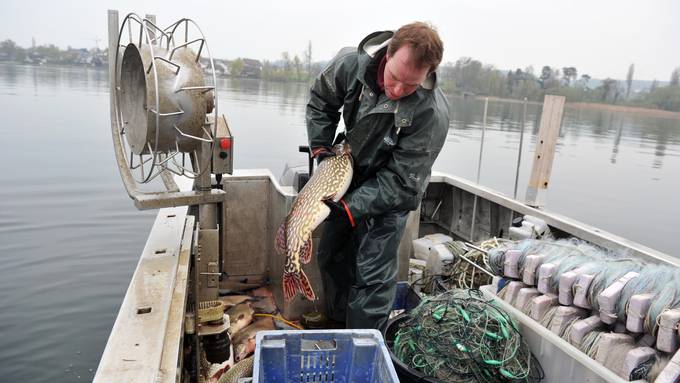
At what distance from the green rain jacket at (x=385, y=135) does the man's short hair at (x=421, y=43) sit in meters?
0.23

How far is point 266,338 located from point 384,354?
0.47 metres

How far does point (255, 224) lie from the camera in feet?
13.7

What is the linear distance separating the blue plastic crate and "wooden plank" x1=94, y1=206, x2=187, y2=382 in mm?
415

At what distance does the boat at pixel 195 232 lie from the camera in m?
1.93

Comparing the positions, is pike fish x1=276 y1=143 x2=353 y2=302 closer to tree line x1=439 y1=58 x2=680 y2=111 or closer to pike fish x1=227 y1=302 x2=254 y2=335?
pike fish x1=227 y1=302 x2=254 y2=335

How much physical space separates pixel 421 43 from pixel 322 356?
145 cm

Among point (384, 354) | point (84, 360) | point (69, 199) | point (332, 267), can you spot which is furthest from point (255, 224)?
point (69, 199)

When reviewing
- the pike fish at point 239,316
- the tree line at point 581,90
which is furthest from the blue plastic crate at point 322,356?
the tree line at point 581,90

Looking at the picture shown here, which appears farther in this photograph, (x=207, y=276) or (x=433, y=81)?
(x=207, y=276)

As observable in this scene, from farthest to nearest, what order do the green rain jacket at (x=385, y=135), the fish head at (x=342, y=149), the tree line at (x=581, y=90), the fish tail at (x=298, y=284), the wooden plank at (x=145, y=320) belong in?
the tree line at (x=581, y=90) < the fish head at (x=342, y=149) < the green rain jacket at (x=385, y=135) < the fish tail at (x=298, y=284) < the wooden plank at (x=145, y=320)

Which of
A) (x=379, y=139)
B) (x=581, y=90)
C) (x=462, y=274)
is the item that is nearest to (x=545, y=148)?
(x=462, y=274)

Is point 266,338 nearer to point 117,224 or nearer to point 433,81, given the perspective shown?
point 433,81

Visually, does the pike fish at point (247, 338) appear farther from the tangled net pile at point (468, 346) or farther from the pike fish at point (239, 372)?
the tangled net pile at point (468, 346)

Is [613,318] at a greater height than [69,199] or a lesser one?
greater
